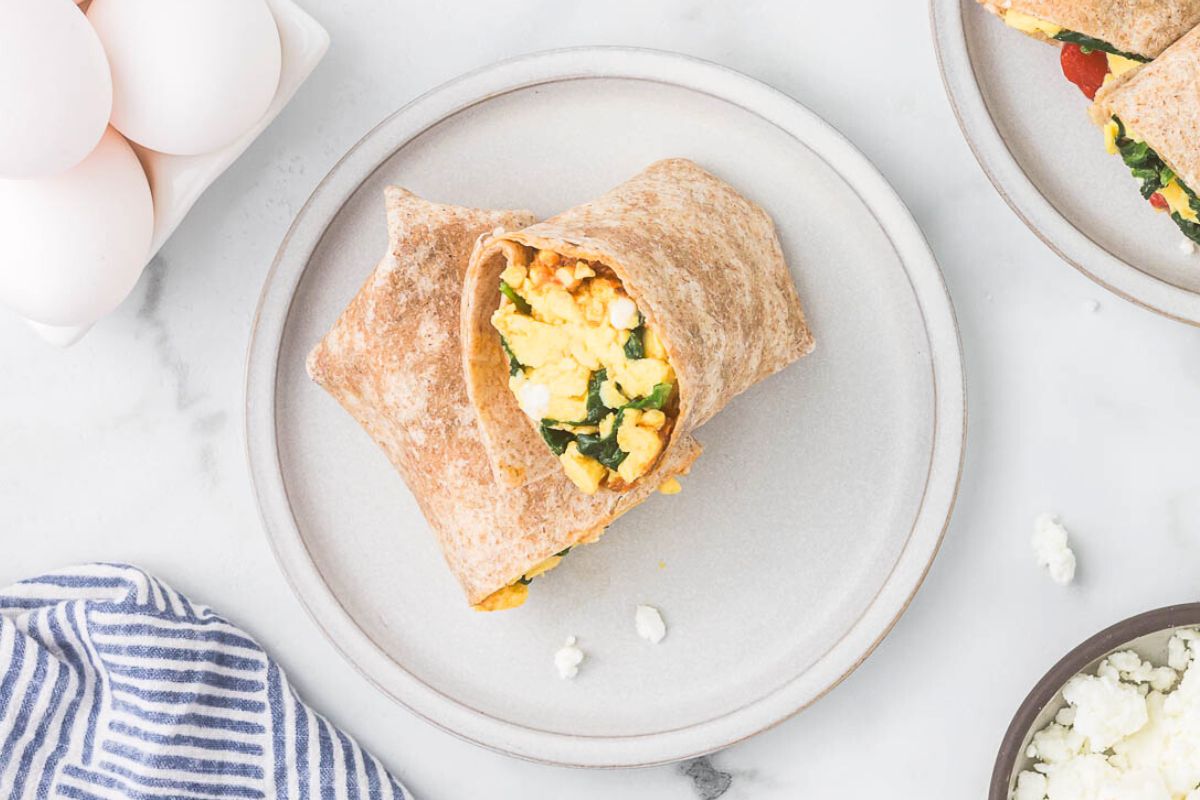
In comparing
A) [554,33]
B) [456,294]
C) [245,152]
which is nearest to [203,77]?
[245,152]

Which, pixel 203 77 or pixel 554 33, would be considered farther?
pixel 554 33

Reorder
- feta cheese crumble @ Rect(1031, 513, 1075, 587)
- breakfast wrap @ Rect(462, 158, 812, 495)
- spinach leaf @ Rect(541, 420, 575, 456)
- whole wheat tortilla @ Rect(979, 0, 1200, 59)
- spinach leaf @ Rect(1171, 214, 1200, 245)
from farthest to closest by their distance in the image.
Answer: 1. feta cheese crumble @ Rect(1031, 513, 1075, 587)
2. spinach leaf @ Rect(1171, 214, 1200, 245)
3. whole wheat tortilla @ Rect(979, 0, 1200, 59)
4. spinach leaf @ Rect(541, 420, 575, 456)
5. breakfast wrap @ Rect(462, 158, 812, 495)

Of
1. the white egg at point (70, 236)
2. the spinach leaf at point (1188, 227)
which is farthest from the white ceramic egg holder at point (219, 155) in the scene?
the spinach leaf at point (1188, 227)

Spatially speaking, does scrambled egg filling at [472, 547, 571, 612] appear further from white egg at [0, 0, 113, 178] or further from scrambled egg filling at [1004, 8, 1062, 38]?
scrambled egg filling at [1004, 8, 1062, 38]

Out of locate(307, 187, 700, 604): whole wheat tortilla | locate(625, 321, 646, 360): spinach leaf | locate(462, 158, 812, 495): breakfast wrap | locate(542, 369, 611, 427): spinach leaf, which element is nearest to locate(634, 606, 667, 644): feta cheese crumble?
locate(307, 187, 700, 604): whole wheat tortilla

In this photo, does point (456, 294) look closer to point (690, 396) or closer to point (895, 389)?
point (690, 396)
